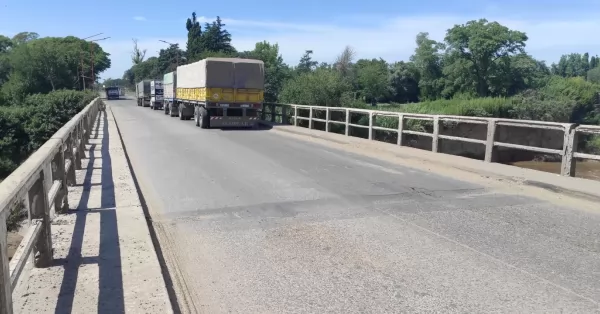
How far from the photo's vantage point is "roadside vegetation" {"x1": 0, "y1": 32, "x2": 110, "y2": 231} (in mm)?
Answer: 42031

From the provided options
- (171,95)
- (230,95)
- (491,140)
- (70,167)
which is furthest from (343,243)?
(171,95)

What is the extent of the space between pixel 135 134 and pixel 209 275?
52.0 ft

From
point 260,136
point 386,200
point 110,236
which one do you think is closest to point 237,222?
point 110,236

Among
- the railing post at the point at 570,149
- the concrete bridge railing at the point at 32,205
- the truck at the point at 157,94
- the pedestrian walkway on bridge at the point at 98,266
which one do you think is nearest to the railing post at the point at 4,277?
the concrete bridge railing at the point at 32,205

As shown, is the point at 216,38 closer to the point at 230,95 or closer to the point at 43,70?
the point at 43,70

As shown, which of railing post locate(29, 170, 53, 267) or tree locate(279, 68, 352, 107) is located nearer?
railing post locate(29, 170, 53, 267)

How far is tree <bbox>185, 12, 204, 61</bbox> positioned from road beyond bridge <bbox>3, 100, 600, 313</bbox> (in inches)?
3542

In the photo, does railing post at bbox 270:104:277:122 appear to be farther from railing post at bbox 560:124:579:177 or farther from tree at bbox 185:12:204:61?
tree at bbox 185:12:204:61

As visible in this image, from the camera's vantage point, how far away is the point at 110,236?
18.2ft

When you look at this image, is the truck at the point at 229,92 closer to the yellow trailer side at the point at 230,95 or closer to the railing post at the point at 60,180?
the yellow trailer side at the point at 230,95

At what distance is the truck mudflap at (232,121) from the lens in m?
22.7

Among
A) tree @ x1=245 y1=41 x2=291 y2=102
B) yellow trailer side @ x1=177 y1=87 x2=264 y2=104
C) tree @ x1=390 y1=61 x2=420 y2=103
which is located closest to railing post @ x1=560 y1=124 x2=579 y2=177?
yellow trailer side @ x1=177 y1=87 x2=264 y2=104

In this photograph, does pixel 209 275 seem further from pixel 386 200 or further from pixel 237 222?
pixel 386 200

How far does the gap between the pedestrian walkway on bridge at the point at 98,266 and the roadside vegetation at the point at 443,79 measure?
2213cm
